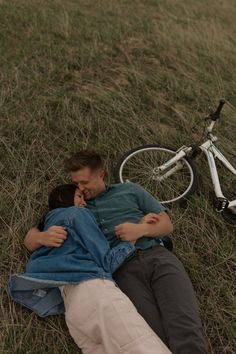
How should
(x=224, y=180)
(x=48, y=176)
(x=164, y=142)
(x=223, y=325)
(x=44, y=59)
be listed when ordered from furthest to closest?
1. (x=44, y=59)
2. (x=164, y=142)
3. (x=224, y=180)
4. (x=48, y=176)
5. (x=223, y=325)

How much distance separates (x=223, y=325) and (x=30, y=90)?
3.41 m

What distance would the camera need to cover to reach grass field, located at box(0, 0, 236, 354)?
10.6 feet

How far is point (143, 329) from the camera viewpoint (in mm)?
2285

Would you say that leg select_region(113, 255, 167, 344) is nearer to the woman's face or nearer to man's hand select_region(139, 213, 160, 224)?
man's hand select_region(139, 213, 160, 224)

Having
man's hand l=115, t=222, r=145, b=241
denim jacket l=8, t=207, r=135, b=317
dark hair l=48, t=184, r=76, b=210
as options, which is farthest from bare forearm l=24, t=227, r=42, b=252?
man's hand l=115, t=222, r=145, b=241

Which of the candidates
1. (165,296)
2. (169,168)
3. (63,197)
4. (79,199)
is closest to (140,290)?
(165,296)

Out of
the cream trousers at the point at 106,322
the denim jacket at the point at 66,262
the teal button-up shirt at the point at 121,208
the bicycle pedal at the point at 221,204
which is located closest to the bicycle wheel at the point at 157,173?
the bicycle pedal at the point at 221,204

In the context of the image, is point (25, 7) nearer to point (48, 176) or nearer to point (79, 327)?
point (48, 176)

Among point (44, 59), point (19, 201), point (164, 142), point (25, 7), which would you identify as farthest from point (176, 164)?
point (25, 7)

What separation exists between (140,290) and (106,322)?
1.36ft

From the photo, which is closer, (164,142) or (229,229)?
(229,229)

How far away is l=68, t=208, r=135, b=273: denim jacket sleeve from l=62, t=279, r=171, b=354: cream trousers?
0.18m

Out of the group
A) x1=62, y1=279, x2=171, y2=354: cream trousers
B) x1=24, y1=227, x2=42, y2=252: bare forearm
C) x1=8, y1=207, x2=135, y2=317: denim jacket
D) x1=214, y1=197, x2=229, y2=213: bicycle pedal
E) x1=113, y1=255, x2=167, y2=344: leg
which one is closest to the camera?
x1=62, y1=279, x2=171, y2=354: cream trousers

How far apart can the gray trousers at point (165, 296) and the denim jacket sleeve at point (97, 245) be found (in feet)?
0.28
